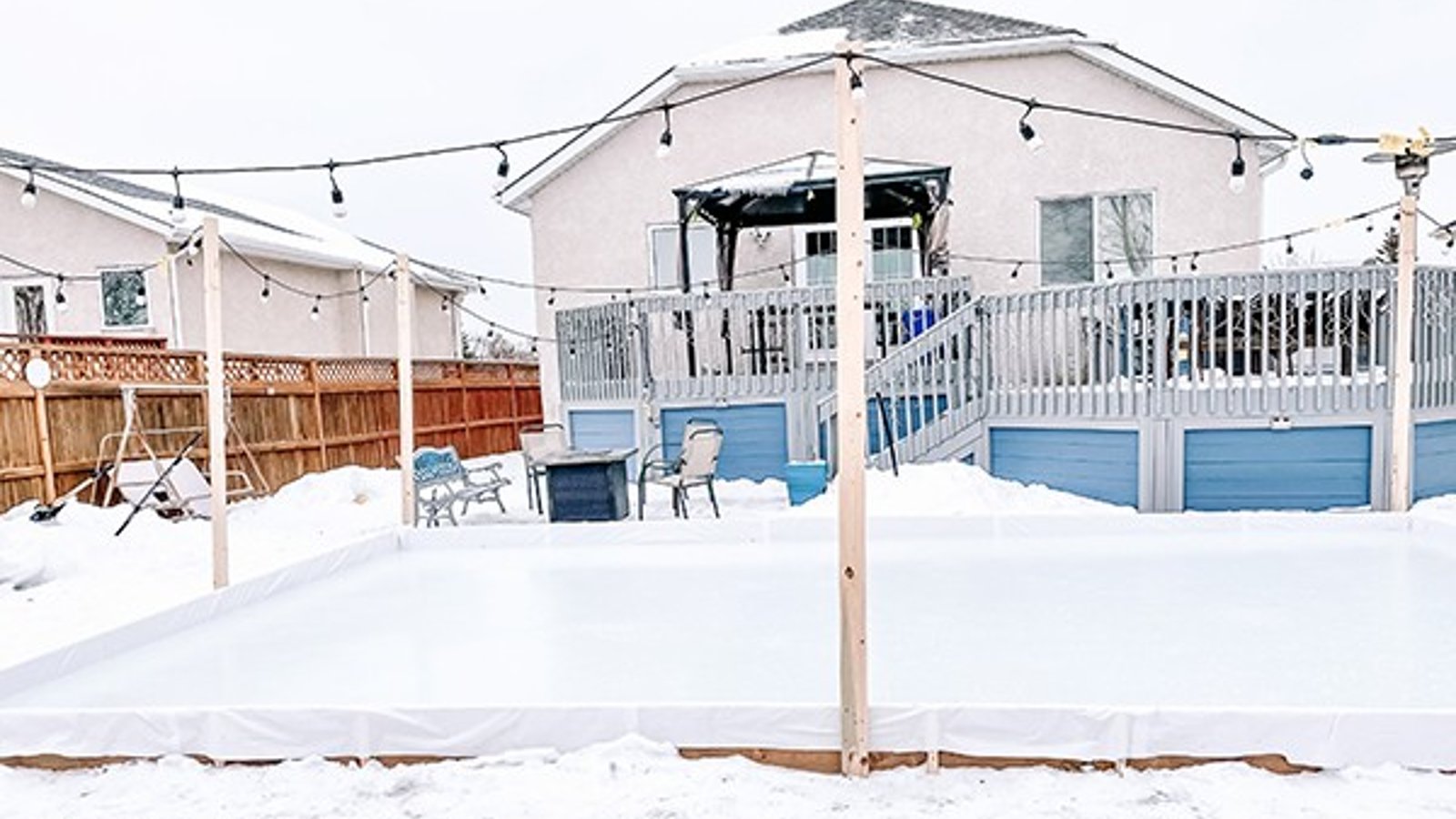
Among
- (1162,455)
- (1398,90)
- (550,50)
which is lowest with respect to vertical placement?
(1162,455)

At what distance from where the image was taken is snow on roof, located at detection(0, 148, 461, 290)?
11.5 m

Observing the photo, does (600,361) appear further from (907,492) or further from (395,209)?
(395,209)

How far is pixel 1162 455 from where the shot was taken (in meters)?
6.54

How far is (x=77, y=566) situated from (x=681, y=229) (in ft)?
19.5

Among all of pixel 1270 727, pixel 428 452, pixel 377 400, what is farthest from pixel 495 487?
pixel 1270 727

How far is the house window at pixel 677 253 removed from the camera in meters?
10.6

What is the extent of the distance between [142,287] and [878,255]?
9522mm

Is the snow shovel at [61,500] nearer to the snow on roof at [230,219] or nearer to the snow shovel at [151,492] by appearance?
the snow shovel at [151,492]

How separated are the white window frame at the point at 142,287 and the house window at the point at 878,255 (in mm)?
8496

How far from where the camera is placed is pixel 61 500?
293 inches

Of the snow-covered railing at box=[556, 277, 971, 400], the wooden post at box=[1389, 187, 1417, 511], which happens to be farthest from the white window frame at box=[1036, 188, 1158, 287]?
the wooden post at box=[1389, 187, 1417, 511]

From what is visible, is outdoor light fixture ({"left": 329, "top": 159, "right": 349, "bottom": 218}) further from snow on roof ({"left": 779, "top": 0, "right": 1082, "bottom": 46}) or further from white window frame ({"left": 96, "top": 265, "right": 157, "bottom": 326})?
white window frame ({"left": 96, "top": 265, "right": 157, "bottom": 326})

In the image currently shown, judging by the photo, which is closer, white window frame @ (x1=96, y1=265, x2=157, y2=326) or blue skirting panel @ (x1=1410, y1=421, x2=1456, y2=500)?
blue skirting panel @ (x1=1410, y1=421, x2=1456, y2=500)

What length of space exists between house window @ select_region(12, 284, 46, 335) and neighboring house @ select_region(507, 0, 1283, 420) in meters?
6.66
